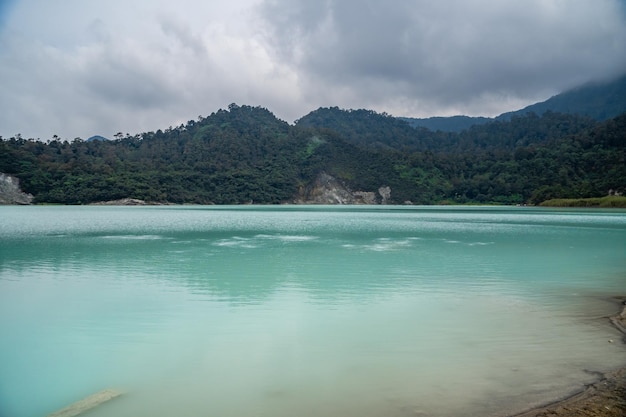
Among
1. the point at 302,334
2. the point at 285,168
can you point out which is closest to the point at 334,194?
the point at 285,168

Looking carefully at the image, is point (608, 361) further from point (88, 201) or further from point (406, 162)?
point (406, 162)

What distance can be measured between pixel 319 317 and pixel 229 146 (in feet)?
570

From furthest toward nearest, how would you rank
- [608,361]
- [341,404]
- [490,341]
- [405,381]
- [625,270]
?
[625,270] < [490,341] < [608,361] < [405,381] < [341,404]

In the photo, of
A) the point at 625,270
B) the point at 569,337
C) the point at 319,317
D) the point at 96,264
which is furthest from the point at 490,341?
the point at 96,264

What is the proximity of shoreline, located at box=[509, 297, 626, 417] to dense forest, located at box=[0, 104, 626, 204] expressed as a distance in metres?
111

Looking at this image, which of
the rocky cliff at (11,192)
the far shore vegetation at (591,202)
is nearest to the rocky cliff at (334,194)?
the far shore vegetation at (591,202)

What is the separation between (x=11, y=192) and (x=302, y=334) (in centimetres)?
12623

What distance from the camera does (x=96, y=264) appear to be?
2039 centimetres

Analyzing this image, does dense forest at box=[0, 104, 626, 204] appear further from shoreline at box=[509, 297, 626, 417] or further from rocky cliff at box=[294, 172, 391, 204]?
shoreline at box=[509, 297, 626, 417]

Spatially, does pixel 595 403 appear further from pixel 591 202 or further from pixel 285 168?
pixel 285 168

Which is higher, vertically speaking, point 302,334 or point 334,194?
point 334,194

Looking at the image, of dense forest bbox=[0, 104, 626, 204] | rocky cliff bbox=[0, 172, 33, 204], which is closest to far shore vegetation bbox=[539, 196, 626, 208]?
dense forest bbox=[0, 104, 626, 204]

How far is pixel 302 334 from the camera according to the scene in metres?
10.2

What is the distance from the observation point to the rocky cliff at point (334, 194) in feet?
541
